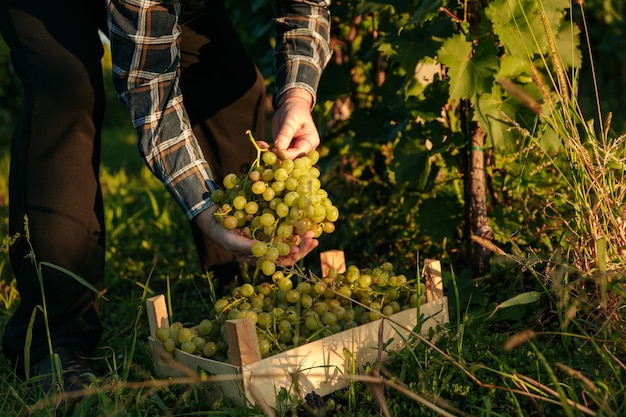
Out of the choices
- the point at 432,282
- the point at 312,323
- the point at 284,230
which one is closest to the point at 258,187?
the point at 284,230

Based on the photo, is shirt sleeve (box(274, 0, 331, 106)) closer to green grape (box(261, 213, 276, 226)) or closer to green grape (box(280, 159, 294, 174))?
green grape (box(280, 159, 294, 174))

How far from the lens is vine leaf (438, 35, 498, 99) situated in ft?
7.58

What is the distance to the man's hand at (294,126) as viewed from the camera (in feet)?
7.27

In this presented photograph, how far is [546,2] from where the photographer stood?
7.66ft

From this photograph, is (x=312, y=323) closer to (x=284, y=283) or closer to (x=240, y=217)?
(x=284, y=283)

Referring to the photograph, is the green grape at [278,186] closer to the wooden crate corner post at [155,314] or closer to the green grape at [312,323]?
the green grape at [312,323]

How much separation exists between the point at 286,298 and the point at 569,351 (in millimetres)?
834

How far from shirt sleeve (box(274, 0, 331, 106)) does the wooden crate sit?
82 centimetres

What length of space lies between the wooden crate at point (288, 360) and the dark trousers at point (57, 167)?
0.28 metres

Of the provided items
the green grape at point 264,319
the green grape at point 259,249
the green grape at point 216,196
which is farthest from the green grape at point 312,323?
the green grape at point 216,196

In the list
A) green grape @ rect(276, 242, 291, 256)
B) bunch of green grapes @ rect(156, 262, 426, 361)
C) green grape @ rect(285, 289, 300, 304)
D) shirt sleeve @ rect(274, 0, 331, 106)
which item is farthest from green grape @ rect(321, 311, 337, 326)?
shirt sleeve @ rect(274, 0, 331, 106)

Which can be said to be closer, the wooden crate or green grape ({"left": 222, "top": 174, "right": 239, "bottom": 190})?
the wooden crate

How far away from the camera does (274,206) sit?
203cm

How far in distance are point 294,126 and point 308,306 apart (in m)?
0.56
